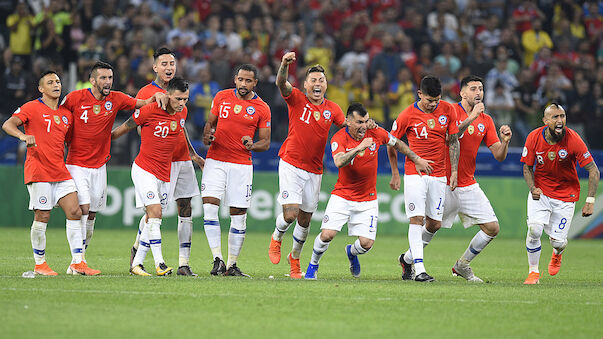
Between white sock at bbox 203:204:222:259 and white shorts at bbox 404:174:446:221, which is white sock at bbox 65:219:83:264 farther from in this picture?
white shorts at bbox 404:174:446:221

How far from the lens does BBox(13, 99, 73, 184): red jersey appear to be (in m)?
11.1

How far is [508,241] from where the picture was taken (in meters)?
20.0

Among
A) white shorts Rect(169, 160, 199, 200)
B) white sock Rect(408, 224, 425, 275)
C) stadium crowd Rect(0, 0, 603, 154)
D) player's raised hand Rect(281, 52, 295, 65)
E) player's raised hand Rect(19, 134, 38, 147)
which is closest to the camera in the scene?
player's raised hand Rect(19, 134, 38, 147)

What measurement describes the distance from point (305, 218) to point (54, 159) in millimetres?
3335

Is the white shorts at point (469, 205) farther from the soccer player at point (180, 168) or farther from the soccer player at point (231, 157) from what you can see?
the soccer player at point (180, 168)

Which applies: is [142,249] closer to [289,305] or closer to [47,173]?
[47,173]

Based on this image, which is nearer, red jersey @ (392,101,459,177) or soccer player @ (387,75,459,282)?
soccer player @ (387,75,459,282)

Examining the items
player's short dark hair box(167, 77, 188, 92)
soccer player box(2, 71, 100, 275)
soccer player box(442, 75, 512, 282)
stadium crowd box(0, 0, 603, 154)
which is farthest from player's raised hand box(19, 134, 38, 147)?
stadium crowd box(0, 0, 603, 154)

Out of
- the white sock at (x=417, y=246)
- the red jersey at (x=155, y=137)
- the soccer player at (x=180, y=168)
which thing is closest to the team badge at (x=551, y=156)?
the white sock at (x=417, y=246)

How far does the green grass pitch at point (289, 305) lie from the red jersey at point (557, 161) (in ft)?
4.10

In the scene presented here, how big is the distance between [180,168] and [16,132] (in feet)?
7.36

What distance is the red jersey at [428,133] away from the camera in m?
11.7

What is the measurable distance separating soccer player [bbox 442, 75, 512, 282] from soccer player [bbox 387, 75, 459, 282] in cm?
29

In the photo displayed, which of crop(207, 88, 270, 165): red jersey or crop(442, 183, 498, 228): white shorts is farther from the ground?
crop(207, 88, 270, 165): red jersey
